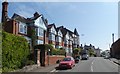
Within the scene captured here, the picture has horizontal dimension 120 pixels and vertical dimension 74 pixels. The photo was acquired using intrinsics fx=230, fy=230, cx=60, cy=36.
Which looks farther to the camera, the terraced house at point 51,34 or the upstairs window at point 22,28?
the terraced house at point 51,34

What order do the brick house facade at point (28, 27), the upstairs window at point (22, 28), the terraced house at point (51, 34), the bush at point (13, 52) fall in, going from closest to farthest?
1. the bush at point (13, 52)
2. the brick house facade at point (28, 27)
3. the upstairs window at point (22, 28)
4. the terraced house at point (51, 34)

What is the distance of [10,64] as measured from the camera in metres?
21.8

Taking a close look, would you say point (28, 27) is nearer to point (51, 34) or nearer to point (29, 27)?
point (29, 27)

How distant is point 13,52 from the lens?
75.6ft

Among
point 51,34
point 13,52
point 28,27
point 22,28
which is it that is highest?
point 28,27

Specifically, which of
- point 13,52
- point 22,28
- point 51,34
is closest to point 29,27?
point 22,28

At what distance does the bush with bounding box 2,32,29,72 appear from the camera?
2080 centimetres

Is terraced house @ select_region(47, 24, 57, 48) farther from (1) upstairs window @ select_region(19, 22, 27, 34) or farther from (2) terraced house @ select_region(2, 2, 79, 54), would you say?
(1) upstairs window @ select_region(19, 22, 27, 34)

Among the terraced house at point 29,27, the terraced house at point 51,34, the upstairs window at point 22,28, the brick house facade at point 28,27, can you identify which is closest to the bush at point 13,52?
the brick house facade at point 28,27

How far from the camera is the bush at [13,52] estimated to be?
20.8 meters

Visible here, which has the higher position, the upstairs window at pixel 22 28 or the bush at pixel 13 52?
the upstairs window at pixel 22 28

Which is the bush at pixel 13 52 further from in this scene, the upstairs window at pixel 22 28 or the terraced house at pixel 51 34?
the terraced house at pixel 51 34

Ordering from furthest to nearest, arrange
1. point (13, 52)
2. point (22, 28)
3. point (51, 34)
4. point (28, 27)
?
point (51, 34)
point (28, 27)
point (22, 28)
point (13, 52)

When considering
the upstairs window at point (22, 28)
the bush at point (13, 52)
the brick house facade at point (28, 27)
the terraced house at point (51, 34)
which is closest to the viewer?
the bush at point (13, 52)
